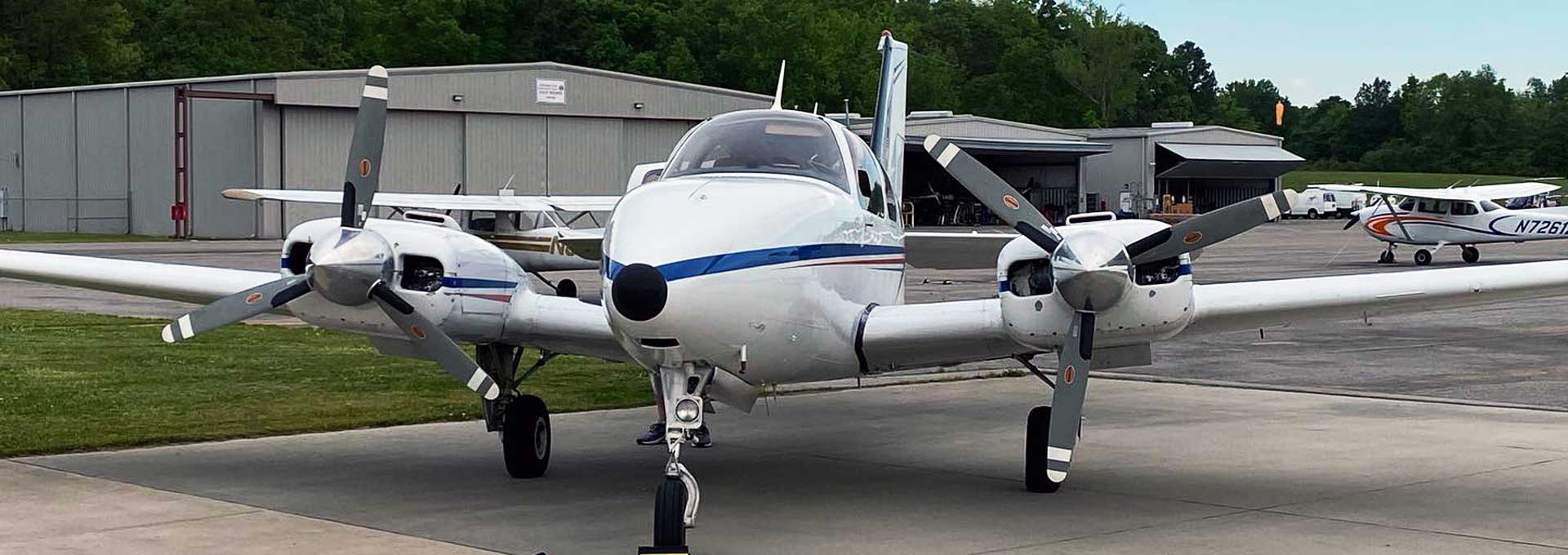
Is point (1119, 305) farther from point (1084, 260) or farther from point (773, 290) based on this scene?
point (773, 290)

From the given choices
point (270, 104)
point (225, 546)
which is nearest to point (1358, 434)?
point (225, 546)

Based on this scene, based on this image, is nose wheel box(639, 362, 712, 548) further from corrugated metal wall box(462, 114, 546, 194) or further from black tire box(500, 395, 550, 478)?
corrugated metal wall box(462, 114, 546, 194)

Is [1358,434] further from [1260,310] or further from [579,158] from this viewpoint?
[579,158]

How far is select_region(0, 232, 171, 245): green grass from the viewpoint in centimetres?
5409

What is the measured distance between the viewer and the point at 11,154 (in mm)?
66500

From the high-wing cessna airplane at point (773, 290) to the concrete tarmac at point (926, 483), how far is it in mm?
662

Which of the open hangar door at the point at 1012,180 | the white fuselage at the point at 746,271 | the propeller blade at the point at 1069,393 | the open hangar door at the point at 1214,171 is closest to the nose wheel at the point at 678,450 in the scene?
the white fuselage at the point at 746,271

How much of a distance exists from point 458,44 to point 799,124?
83784mm

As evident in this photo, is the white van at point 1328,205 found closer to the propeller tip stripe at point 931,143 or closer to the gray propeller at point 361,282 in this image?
the propeller tip stripe at point 931,143

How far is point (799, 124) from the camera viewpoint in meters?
10.1

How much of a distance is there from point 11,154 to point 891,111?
2389 inches

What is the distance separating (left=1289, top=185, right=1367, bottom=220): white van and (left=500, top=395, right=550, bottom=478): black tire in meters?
83.7

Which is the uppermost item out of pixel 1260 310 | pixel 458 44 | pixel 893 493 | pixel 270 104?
pixel 458 44

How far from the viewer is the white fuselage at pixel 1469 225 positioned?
43.8 metres
